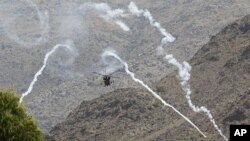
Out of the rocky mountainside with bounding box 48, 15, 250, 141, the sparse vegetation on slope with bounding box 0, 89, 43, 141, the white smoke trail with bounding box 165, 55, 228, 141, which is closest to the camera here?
the sparse vegetation on slope with bounding box 0, 89, 43, 141

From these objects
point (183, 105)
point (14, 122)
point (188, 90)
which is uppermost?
point (188, 90)

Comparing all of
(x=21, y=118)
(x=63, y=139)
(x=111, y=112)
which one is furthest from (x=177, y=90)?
(x=21, y=118)

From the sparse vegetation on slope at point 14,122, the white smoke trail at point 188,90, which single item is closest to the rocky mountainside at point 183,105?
the white smoke trail at point 188,90

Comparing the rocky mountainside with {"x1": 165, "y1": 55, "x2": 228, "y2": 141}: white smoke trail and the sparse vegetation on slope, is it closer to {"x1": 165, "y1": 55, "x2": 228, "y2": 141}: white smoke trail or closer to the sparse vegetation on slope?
{"x1": 165, "y1": 55, "x2": 228, "y2": 141}: white smoke trail

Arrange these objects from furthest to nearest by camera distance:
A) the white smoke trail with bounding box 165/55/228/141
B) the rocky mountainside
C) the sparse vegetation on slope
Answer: the rocky mountainside
the white smoke trail with bounding box 165/55/228/141
the sparse vegetation on slope

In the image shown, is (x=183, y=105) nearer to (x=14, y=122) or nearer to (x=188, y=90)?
(x=188, y=90)

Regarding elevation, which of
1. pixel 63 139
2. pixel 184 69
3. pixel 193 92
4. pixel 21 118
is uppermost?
pixel 184 69

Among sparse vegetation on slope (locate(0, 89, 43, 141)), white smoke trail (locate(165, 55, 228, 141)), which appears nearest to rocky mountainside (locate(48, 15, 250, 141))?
white smoke trail (locate(165, 55, 228, 141))

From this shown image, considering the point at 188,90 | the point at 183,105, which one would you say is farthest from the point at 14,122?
the point at 188,90

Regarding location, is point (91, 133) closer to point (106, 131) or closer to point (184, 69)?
point (106, 131)
